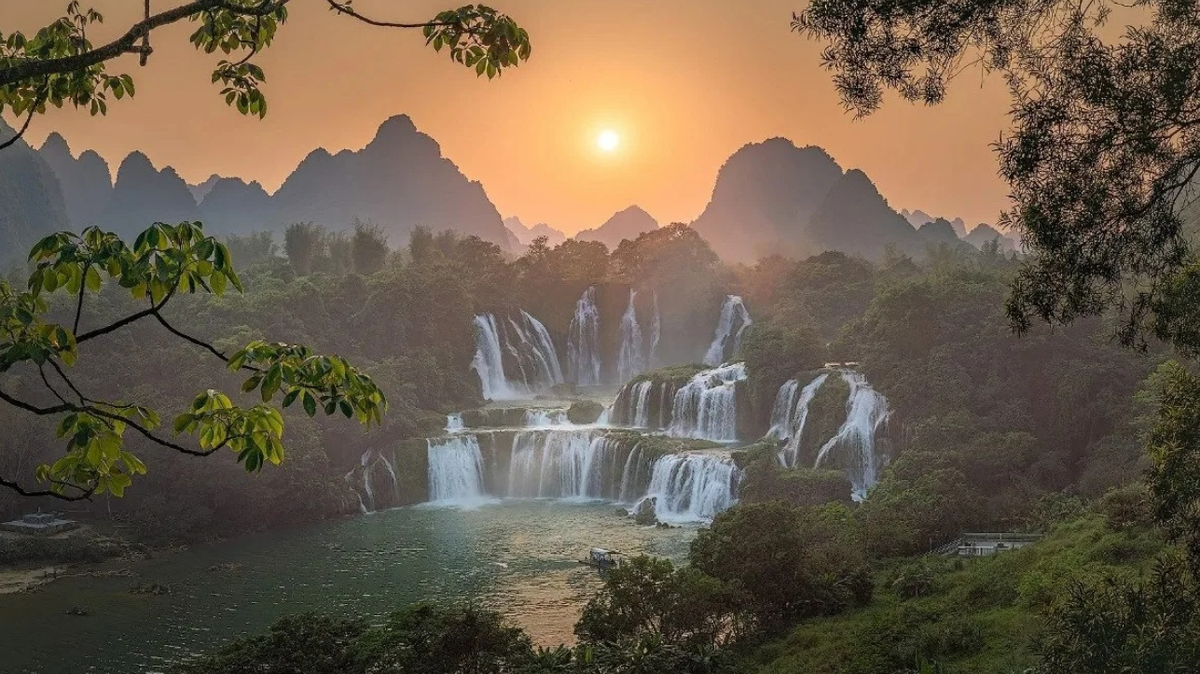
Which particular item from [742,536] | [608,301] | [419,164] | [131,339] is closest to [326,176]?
[419,164]

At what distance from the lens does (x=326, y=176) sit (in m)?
147

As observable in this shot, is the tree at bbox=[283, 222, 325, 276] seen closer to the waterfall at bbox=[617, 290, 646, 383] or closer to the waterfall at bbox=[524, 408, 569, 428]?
the waterfall at bbox=[617, 290, 646, 383]

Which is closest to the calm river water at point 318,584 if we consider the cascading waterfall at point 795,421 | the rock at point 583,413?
the cascading waterfall at point 795,421

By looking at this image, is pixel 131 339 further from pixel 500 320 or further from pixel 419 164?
pixel 419 164

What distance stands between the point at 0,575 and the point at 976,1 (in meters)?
28.2

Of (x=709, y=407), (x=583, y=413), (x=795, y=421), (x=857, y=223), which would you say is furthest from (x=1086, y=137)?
(x=857, y=223)

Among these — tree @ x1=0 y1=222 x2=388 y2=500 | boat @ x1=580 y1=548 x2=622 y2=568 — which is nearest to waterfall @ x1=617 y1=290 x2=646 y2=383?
boat @ x1=580 y1=548 x2=622 y2=568

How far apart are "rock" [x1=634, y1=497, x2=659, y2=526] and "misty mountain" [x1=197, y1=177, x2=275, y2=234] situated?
5171 inches

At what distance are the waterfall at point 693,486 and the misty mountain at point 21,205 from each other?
211 feet

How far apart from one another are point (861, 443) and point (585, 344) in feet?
86.3

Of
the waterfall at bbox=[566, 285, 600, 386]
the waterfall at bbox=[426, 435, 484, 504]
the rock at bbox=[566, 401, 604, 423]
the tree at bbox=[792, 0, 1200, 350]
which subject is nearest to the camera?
the tree at bbox=[792, 0, 1200, 350]

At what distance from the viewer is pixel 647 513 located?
27.9 metres

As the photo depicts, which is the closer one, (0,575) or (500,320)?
(0,575)

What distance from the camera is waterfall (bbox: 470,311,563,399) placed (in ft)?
153
